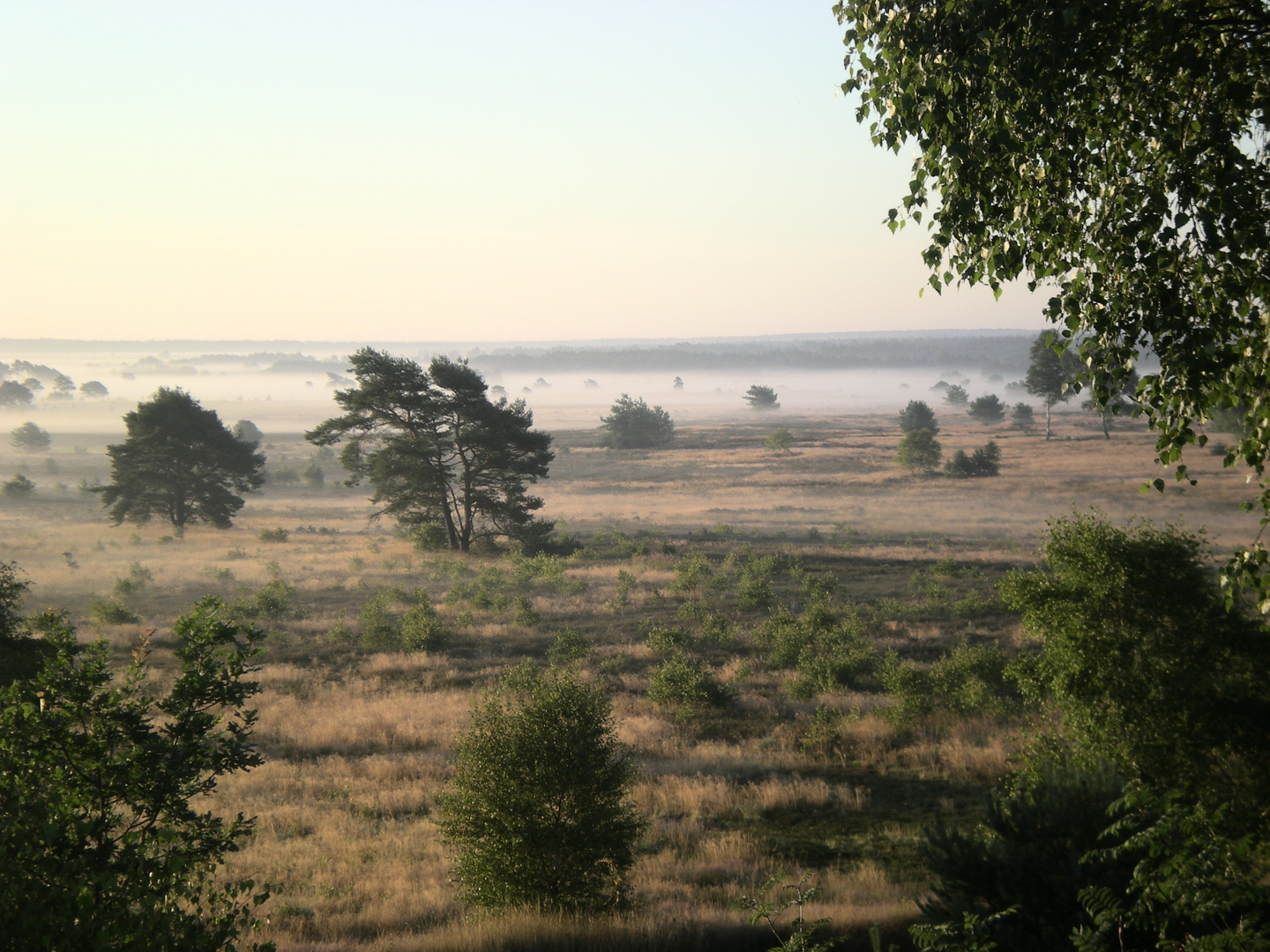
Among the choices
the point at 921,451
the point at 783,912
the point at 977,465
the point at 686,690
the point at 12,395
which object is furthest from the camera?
the point at 12,395

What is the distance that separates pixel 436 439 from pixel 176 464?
61.5 ft

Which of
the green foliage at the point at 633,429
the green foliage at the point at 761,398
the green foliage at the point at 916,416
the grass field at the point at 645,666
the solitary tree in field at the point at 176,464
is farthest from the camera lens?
the green foliage at the point at 761,398

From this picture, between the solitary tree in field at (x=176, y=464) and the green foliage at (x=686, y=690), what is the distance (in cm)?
3945

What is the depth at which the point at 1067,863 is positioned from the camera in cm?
637

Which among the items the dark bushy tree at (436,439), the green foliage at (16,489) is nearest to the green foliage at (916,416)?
the dark bushy tree at (436,439)

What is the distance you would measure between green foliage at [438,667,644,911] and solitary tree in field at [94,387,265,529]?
45.4 m

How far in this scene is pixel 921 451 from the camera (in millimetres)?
71375

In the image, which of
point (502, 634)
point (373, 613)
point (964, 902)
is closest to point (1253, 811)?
point (964, 902)

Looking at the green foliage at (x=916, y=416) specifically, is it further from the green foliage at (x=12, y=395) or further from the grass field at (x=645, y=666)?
the green foliage at (x=12, y=395)

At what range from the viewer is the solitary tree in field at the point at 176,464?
46.4m

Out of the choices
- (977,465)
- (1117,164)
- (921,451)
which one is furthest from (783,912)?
(921,451)

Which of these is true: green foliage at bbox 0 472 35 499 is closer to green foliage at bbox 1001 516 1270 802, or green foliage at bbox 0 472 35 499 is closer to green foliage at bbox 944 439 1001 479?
green foliage at bbox 1001 516 1270 802

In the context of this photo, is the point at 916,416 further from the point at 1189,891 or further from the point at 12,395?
the point at 12,395

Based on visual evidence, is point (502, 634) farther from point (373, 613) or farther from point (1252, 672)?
point (1252, 672)
